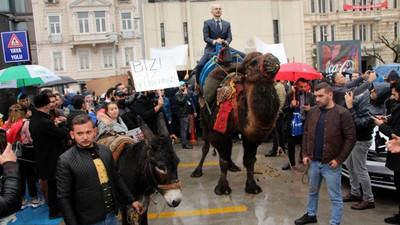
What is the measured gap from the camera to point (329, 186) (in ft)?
14.3

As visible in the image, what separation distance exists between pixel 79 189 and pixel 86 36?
112 feet

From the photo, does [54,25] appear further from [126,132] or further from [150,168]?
[150,168]

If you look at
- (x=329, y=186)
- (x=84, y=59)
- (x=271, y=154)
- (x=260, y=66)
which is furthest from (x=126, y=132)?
(x=84, y=59)

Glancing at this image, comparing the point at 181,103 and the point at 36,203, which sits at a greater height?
the point at 181,103

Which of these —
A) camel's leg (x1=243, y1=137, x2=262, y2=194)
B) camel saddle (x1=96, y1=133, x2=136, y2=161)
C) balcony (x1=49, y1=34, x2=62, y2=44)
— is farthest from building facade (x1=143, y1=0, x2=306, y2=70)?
camel saddle (x1=96, y1=133, x2=136, y2=161)

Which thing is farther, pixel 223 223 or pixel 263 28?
pixel 263 28

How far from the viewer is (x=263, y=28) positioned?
3303 centimetres

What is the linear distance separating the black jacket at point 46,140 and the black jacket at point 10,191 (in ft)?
9.23

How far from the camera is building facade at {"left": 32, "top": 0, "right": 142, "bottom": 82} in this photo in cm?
A: 3378

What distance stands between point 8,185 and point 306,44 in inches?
1547

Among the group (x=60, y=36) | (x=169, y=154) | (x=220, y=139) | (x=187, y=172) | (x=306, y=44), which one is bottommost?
(x=187, y=172)

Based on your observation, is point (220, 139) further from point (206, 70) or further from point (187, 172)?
point (187, 172)

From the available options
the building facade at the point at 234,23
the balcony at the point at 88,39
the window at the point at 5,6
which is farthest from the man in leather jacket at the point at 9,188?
the balcony at the point at 88,39

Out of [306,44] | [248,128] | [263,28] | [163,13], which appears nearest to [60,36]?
[163,13]
